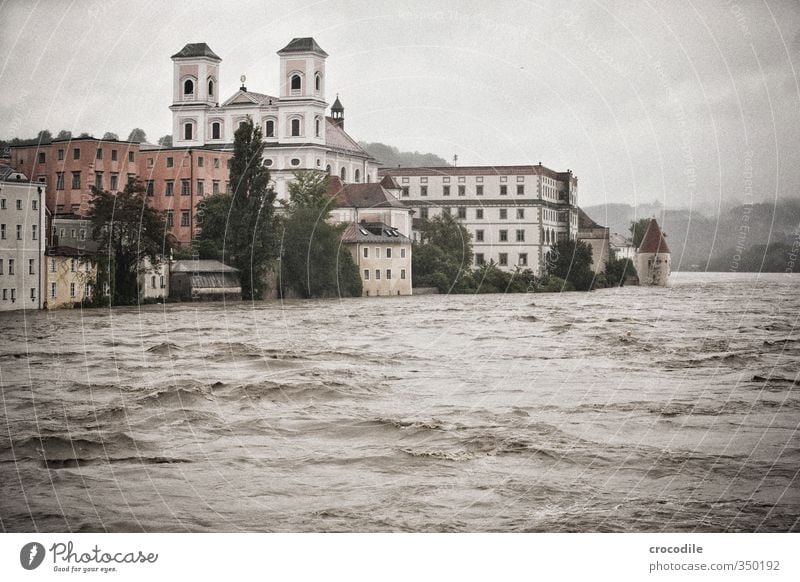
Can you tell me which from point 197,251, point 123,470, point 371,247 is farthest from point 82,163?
point 123,470

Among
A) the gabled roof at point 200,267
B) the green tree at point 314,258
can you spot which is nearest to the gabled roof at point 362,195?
the green tree at point 314,258

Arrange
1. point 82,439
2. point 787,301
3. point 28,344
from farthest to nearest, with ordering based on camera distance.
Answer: point 787,301
point 28,344
point 82,439

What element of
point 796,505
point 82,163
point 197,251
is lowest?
point 796,505

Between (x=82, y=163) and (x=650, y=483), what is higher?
(x=82, y=163)

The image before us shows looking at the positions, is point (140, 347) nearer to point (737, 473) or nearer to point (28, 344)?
point (28, 344)

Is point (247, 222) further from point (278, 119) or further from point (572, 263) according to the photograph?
point (572, 263)

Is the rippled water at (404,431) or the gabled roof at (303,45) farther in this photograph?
the gabled roof at (303,45)

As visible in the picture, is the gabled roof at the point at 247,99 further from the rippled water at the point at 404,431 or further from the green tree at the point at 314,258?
the rippled water at the point at 404,431

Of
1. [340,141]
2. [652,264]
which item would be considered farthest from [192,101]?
[652,264]
